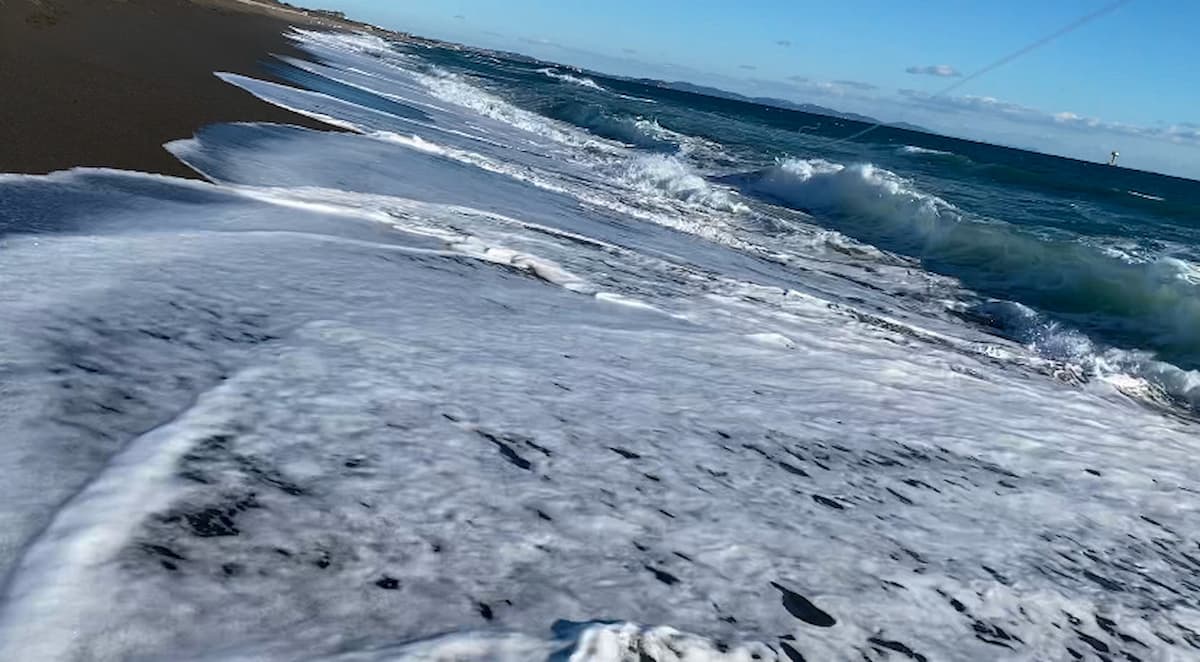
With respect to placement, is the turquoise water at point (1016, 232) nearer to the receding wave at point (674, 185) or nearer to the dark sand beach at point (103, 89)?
A: the receding wave at point (674, 185)

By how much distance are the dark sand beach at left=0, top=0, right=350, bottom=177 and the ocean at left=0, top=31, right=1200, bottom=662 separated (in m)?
0.33

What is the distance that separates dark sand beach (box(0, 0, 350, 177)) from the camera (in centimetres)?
691

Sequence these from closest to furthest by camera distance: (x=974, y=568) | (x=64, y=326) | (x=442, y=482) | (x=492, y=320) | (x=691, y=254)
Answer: (x=442, y=482) → (x=974, y=568) → (x=64, y=326) → (x=492, y=320) → (x=691, y=254)

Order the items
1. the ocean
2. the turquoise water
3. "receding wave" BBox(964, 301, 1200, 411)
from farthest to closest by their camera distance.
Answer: the turquoise water
"receding wave" BBox(964, 301, 1200, 411)
the ocean

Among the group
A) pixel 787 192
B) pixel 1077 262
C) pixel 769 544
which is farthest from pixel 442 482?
pixel 787 192

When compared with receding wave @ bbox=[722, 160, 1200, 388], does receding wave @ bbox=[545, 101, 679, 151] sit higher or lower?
higher

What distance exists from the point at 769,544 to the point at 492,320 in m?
2.35

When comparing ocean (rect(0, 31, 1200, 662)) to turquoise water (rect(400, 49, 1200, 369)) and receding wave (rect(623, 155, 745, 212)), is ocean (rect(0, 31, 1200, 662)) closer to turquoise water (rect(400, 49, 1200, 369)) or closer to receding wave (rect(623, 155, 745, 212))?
turquoise water (rect(400, 49, 1200, 369))

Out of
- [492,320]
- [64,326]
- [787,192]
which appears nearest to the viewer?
[64,326]

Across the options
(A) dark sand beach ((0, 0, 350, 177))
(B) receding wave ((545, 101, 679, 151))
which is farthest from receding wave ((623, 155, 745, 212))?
(B) receding wave ((545, 101, 679, 151))

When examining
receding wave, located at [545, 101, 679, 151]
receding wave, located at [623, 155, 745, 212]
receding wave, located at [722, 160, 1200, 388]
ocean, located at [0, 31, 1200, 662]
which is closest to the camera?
ocean, located at [0, 31, 1200, 662]

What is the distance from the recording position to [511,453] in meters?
3.51

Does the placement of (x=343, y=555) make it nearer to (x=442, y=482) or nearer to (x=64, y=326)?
(x=442, y=482)

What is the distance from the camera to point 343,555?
2641 millimetres
